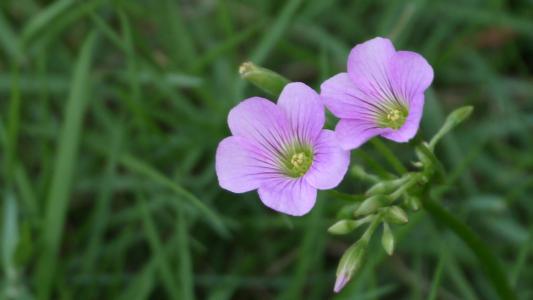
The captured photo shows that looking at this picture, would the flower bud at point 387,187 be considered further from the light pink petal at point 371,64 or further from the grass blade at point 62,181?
the grass blade at point 62,181

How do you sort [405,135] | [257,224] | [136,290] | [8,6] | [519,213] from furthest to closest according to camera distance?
[8,6] < [519,213] < [257,224] < [136,290] < [405,135]

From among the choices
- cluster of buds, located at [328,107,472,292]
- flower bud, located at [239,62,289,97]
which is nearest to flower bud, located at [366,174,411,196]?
cluster of buds, located at [328,107,472,292]

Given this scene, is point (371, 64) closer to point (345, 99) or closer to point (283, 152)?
point (345, 99)

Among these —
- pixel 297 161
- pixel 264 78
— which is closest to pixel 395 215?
pixel 297 161

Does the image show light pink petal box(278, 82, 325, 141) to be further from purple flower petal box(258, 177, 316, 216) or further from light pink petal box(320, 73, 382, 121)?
purple flower petal box(258, 177, 316, 216)

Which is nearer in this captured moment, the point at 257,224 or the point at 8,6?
the point at 257,224

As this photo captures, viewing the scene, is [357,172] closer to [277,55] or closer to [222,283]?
[222,283]

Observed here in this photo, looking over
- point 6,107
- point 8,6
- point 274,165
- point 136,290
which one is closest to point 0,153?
point 6,107
